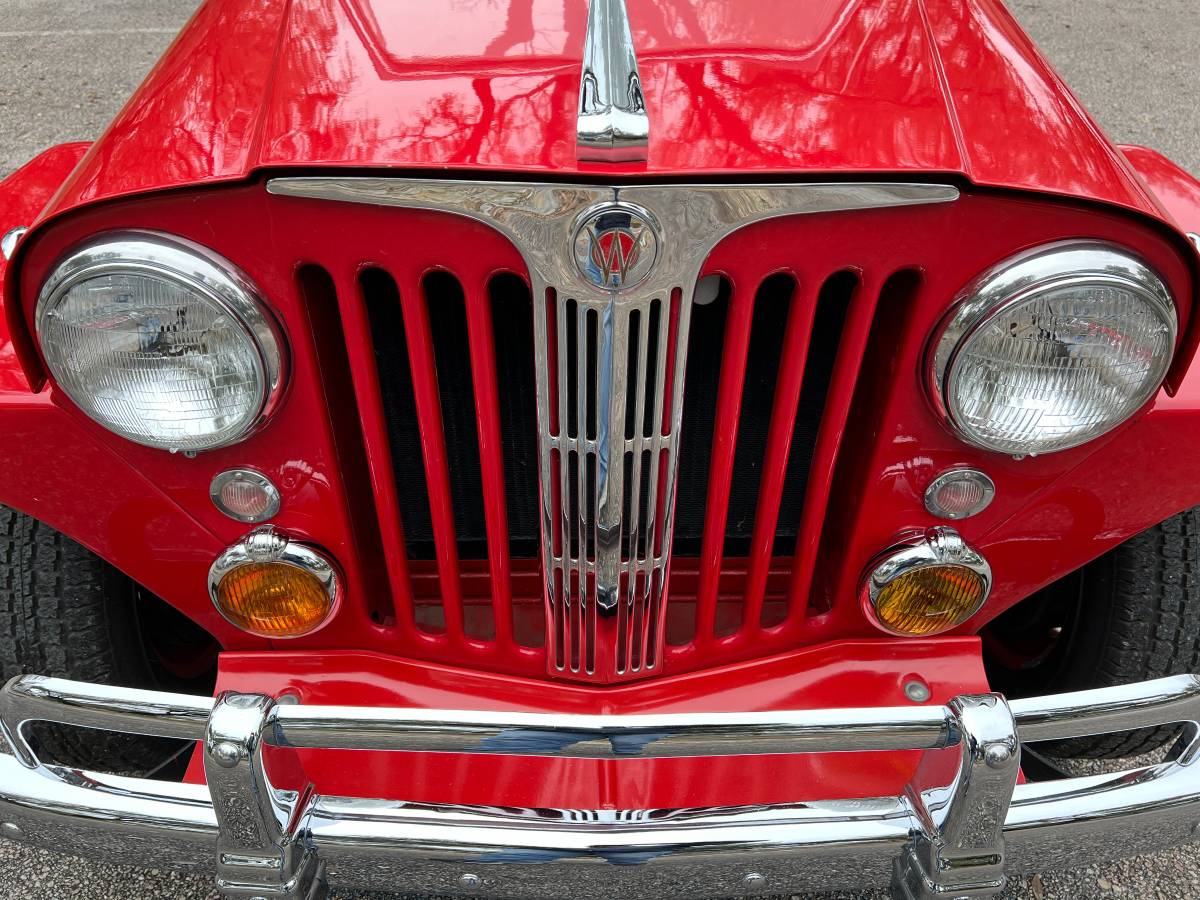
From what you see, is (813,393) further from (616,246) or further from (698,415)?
(616,246)

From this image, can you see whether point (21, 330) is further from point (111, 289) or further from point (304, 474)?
point (304, 474)

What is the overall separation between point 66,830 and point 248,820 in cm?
32

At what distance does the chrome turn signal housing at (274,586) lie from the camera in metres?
1.42

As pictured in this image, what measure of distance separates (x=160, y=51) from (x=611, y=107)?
5.07 meters

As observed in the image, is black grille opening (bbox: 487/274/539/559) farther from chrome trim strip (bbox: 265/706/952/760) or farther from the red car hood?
chrome trim strip (bbox: 265/706/952/760)

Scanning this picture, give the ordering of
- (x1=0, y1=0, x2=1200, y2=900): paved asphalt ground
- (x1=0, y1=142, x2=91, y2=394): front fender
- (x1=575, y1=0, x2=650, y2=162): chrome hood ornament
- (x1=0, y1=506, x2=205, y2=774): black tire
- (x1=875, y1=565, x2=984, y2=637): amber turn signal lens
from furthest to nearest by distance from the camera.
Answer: (x1=0, y1=0, x2=1200, y2=900): paved asphalt ground → (x1=0, y1=142, x2=91, y2=394): front fender → (x1=0, y1=506, x2=205, y2=774): black tire → (x1=875, y1=565, x2=984, y2=637): amber turn signal lens → (x1=575, y1=0, x2=650, y2=162): chrome hood ornament

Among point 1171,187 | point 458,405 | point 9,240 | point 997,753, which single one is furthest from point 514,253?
point 1171,187

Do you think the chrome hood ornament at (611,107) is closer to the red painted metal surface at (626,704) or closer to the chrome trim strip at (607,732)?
the chrome trim strip at (607,732)

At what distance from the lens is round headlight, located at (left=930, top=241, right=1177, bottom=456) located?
3.84 ft

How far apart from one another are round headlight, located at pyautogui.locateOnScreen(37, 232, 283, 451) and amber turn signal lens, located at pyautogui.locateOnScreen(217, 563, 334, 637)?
0.25m

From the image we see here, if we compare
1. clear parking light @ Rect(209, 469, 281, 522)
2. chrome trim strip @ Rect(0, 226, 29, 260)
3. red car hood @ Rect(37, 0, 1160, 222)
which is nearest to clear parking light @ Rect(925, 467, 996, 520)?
red car hood @ Rect(37, 0, 1160, 222)

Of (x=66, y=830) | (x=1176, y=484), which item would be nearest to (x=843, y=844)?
(x=1176, y=484)

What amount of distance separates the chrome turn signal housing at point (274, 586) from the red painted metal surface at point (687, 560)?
0.03 meters

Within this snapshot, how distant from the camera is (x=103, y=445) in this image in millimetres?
1353
